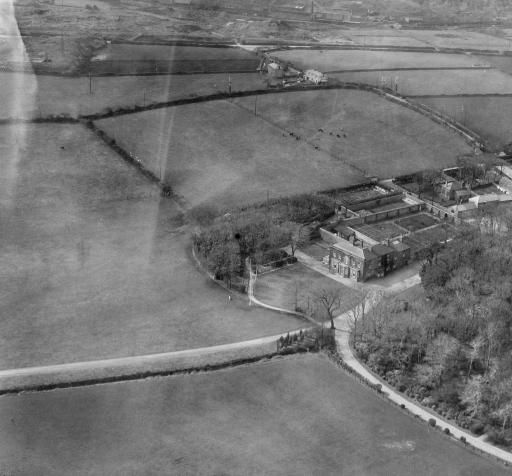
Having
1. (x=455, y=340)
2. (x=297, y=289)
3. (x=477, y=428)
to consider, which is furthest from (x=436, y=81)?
(x=477, y=428)

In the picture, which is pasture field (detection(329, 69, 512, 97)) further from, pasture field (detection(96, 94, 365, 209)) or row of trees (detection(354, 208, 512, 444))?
row of trees (detection(354, 208, 512, 444))

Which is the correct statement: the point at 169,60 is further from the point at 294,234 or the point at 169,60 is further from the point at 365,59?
the point at 294,234

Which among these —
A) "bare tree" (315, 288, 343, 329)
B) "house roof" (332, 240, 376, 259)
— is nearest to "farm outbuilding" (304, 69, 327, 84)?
"house roof" (332, 240, 376, 259)

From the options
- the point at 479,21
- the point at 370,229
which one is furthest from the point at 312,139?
the point at 479,21

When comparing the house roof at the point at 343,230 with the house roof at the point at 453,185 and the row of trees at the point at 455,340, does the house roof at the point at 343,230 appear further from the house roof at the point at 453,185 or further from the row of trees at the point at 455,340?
the house roof at the point at 453,185

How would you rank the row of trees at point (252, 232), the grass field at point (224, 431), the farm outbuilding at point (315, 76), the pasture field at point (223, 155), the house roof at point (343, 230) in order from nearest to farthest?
1. the grass field at point (224, 431)
2. the row of trees at point (252, 232)
3. the house roof at point (343, 230)
4. the pasture field at point (223, 155)
5. the farm outbuilding at point (315, 76)

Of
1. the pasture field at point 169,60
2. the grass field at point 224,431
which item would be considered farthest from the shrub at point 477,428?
the pasture field at point 169,60

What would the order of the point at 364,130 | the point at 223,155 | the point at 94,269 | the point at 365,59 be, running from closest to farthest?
the point at 94,269
the point at 223,155
the point at 364,130
the point at 365,59
